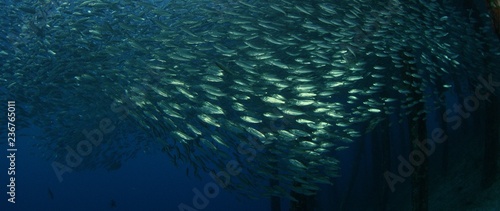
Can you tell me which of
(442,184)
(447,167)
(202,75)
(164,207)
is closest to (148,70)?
(202,75)

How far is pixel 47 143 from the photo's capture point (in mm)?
12547

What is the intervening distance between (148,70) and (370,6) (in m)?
4.57

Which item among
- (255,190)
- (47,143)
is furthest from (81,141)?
(255,190)

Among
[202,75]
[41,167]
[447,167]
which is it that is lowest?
[41,167]

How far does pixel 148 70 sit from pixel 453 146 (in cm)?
1188

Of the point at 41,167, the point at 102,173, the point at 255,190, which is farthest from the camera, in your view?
the point at 102,173

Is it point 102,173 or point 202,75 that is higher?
point 202,75

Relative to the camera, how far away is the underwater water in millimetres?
6668

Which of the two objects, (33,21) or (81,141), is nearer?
(33,21)

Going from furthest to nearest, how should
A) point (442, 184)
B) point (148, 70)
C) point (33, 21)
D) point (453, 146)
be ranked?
point (453, 146) → point (442, 184) → point (33, 21) → point (148, 70)

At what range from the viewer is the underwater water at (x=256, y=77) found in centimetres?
667

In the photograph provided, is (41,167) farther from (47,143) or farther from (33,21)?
(33,21)

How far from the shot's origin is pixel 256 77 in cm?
721

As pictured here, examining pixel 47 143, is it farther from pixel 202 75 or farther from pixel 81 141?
pixel 202 75
